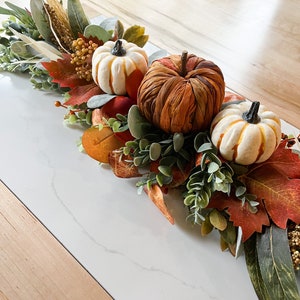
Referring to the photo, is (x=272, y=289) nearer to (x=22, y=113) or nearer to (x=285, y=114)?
→ (x=285, y=114)

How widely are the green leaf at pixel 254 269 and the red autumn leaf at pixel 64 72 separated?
414 mm

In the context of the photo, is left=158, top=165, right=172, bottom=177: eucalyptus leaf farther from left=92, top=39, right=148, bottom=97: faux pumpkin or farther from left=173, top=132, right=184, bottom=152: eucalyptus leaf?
left=92, top=39, right=148, bottom=97: faux pumpkin

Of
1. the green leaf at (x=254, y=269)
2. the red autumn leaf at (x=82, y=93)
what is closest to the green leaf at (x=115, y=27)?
the red autumn leaf at (x=82, y=93)

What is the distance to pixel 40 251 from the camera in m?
0.64

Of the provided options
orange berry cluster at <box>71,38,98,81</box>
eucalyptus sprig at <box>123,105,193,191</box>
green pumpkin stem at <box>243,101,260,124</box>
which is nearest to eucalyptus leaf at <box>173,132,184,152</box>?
eucalyptus sprig at <box>123,105,193,191</box>

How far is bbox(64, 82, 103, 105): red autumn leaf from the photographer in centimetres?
77

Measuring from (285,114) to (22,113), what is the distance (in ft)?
1.75

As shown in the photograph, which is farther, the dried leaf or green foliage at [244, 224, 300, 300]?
the dried leaf

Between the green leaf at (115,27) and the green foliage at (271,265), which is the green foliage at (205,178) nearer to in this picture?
the green foliage at (271,265)

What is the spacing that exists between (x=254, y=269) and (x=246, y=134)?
187 millimetres

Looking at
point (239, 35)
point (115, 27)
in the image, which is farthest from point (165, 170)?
point (239, 35)

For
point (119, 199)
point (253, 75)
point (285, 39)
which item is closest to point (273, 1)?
point (285, 39)

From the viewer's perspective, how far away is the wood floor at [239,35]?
0.97 meters

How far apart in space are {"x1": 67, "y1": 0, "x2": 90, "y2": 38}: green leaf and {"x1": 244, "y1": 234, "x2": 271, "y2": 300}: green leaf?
530 millimetres
